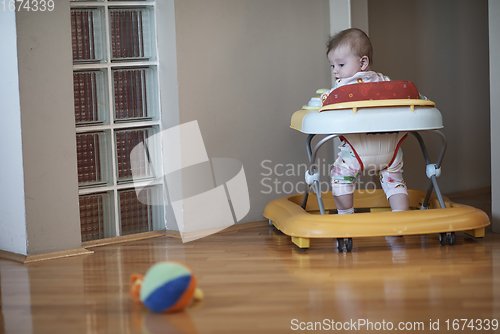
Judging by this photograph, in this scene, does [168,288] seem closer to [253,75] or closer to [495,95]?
[253,75]

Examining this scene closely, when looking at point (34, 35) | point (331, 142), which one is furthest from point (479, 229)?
point (34, 35)

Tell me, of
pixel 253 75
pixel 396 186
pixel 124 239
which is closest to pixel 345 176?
pixel 396 186

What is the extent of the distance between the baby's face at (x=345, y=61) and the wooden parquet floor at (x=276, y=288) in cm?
72

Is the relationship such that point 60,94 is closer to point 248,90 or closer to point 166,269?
point 248,90

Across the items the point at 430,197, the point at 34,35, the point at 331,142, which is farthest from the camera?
the point at 331,142

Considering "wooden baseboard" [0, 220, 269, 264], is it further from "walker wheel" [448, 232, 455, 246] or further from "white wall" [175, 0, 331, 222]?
"walker wheel" [448, 232, 455, 246]

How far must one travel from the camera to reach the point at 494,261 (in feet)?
6.04

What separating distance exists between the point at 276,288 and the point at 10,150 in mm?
1235

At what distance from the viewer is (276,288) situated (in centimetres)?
162

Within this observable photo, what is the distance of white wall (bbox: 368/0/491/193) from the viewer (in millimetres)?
3170

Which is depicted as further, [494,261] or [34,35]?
[34,35]

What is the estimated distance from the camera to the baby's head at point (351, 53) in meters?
2.24

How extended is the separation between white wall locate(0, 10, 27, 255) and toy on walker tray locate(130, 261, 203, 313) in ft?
3.04

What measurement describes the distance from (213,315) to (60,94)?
3.92 feet
